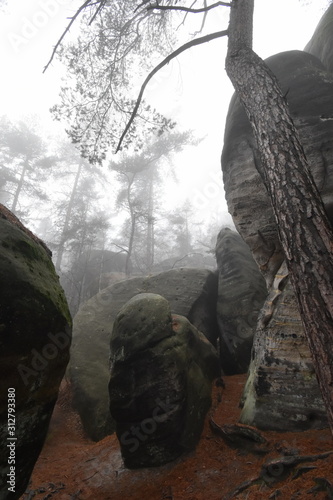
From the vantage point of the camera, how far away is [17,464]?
8.21ft

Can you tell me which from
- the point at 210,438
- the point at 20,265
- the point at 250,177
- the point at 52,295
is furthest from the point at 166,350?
the point at 250,177

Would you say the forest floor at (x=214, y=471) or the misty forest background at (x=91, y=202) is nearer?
the forest floor at (x=214, y=471)

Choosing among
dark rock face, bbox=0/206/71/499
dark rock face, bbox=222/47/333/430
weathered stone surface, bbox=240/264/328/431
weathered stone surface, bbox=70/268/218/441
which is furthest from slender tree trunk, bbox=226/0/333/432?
weathered stone surface, bbox=70/268/218/441

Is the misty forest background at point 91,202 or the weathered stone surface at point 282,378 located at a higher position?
the misty forest background at point 91,202

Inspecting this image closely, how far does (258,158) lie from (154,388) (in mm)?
5947

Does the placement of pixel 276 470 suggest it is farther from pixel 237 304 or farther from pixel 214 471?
pixel 237 304

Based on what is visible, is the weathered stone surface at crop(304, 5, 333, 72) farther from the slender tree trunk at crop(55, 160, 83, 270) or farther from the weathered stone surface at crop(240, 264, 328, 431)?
the slender tree trunk at crop(55, 160, 83, 270)

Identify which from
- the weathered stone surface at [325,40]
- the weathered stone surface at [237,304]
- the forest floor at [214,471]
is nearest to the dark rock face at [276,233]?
the forest floor at [214,471]

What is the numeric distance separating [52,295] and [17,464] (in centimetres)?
162

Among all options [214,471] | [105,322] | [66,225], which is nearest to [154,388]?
[214,471]

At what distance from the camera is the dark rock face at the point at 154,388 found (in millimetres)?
4824

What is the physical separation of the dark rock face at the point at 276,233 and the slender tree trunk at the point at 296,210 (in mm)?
568

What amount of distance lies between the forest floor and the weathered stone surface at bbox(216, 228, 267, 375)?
1.80 metres

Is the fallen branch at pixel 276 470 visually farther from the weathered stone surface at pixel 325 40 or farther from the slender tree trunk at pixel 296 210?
the weathered stone surface at pixel 325 40
